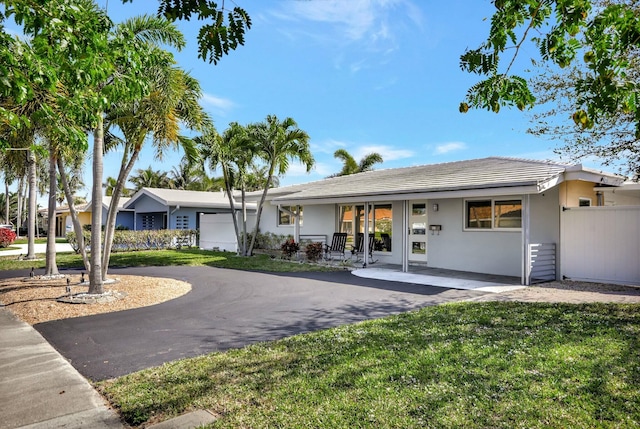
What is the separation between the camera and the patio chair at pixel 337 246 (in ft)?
55.5

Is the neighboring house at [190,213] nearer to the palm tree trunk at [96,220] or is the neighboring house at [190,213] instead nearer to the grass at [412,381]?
the palm tree trunk at [96,220]

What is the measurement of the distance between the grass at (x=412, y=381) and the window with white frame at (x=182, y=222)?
Answer: 954 inches

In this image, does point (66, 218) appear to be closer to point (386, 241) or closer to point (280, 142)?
point (280, 142)

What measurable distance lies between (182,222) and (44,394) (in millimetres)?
25359

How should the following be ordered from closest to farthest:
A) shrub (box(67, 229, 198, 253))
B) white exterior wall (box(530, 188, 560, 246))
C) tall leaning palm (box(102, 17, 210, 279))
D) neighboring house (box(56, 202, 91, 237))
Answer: tall leaning palm (box(102, 17, 210, 279)), white exterior wall (box(530, 188, 560, 246)), shrub (box(67, 229, 198, 253)), neighboring house (box(56, 202, 91, 237))

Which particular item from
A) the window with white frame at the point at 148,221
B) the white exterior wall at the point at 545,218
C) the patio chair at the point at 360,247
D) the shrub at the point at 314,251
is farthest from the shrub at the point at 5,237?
the white exterior wall at the point at 545,218

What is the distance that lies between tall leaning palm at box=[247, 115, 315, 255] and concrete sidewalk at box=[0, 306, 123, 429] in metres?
13.6

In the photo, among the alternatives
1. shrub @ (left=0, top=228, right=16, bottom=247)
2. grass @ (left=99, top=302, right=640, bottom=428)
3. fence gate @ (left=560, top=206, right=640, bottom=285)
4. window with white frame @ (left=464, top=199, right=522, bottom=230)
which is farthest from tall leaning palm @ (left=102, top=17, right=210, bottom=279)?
shrub @ (left=0, top=228, right=16, bottom=247)

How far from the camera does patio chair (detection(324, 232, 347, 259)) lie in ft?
55.5

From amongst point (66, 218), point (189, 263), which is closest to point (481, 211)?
point (189, 263)

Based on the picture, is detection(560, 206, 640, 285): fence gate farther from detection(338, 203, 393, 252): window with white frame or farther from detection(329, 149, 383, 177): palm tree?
detection(329, 149, 383, 177): palm tree

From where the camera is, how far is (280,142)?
59.8ft

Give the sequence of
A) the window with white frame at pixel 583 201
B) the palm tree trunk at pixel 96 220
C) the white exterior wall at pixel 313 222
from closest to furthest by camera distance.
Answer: the palm tree trunk at pixel 96 220 < the window with white frame at pixel 583 201 < the white exterior wall at pixel 313 222

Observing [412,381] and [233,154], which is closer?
[412,381]
